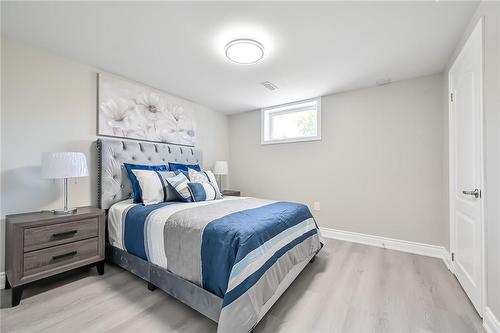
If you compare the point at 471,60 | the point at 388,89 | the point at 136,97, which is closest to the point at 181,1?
the point at 136,97

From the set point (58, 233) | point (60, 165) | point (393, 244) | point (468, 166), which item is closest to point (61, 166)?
point (60, 165)

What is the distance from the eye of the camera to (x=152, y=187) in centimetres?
239

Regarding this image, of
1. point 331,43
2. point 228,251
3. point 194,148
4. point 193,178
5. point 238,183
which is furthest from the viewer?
point 238,183

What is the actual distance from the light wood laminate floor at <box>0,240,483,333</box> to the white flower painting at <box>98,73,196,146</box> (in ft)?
5.61

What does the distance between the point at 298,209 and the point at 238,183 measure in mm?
2335

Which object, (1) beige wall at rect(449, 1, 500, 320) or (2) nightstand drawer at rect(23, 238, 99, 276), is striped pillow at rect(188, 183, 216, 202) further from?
(1) beige wall at rect(449, 1, 500, 320)

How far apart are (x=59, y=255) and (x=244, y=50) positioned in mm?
2553

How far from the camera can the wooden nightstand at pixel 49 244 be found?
1.66m

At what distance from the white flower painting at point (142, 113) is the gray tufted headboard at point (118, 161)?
0.15 meters

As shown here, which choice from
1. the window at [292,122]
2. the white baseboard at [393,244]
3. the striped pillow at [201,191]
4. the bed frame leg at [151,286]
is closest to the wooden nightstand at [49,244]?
the bed frame leg at [151,286]

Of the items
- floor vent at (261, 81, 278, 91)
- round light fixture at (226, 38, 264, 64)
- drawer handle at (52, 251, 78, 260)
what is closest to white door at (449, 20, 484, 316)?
round light fixture at (226, 38, 264, 64)

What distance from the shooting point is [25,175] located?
6.55 feet

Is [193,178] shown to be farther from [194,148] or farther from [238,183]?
[238,183]

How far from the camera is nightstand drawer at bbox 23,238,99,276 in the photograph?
1719mm
